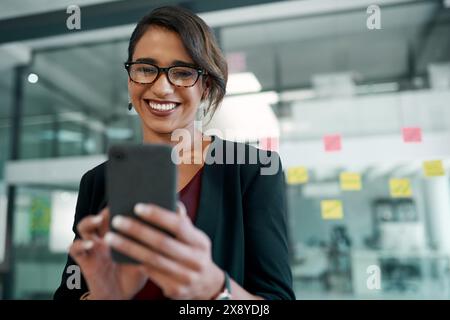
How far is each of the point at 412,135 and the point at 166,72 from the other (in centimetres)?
284

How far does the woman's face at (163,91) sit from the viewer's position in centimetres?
42

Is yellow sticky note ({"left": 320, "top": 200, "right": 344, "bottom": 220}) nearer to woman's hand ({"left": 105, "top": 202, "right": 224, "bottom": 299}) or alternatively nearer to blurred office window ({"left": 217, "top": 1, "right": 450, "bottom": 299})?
blurred office window ({"left": 217, "top": 1, "right": 450, "bottom": 299})

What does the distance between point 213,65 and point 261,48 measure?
2.87 meters

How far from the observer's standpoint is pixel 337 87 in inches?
135

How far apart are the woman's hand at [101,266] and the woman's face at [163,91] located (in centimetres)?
16

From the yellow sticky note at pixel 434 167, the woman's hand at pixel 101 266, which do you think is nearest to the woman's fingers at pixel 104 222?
the woman's hand at pixel 101 266

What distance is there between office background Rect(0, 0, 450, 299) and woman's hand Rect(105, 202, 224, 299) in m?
1.60

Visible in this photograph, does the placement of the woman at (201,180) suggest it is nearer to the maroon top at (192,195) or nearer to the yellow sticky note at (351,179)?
the maroon top at (192,195)

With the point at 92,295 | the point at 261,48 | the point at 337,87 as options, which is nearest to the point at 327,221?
the point at 337,87

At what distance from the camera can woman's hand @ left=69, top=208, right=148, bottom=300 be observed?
31 cm

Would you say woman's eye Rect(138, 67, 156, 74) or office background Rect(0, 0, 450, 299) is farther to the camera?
office background Rect(0, 0, 450, 299)

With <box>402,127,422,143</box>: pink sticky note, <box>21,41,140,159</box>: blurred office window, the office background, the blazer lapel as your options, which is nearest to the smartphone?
the blazer lapel

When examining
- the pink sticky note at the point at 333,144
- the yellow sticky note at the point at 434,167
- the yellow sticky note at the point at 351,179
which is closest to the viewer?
the yellow sticky note at the point at 351,179
